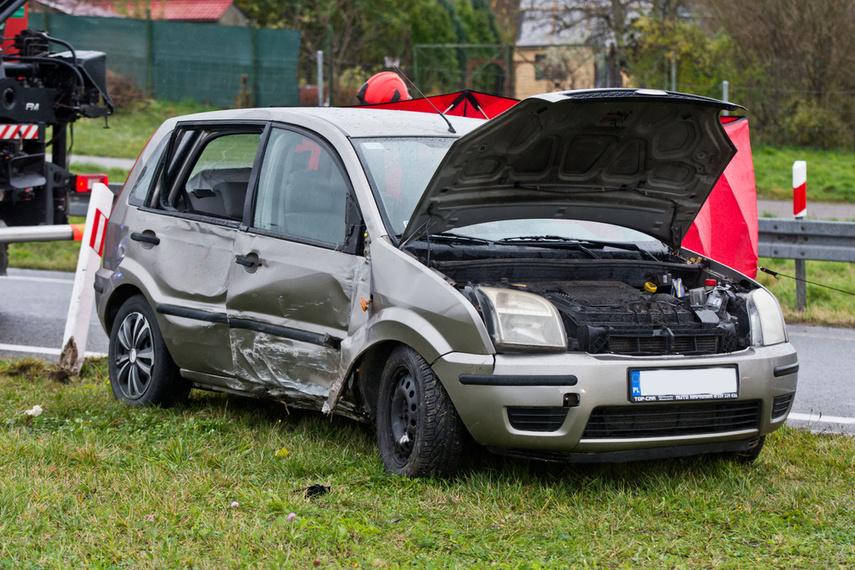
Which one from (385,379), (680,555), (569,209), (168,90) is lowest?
(680,555)

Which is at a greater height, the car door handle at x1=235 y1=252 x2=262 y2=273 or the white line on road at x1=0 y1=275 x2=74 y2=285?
the car door handle at x1=235 y1=252 x2=262 y2=273

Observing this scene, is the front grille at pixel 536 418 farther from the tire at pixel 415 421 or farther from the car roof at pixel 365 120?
the car roof at pixel 365 120

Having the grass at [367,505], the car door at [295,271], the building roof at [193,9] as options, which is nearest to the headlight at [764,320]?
the grass at [367,505]

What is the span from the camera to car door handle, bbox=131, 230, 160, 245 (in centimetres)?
549

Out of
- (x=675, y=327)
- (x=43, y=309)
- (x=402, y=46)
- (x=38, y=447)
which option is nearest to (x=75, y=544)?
(x=38, y=447)

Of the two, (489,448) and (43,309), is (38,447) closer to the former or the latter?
(489,448)

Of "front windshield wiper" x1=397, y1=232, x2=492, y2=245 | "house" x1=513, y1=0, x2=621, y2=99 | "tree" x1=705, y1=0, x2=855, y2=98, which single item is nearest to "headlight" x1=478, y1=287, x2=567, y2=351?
"front windshield wiper" x1=397, y1=232, x2=492, y2=245

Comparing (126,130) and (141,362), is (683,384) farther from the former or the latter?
(126,130)

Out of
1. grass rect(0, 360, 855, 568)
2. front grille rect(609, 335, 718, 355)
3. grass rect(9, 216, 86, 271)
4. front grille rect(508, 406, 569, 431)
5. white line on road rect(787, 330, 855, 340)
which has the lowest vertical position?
white line on road rect(787, 330, 855, 340)

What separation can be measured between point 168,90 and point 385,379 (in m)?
21.7

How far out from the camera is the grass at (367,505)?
338 centimetres

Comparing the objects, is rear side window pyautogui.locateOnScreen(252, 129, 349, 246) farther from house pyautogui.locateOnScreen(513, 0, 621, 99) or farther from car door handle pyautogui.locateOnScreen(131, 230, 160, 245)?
house pyautogui.locateOnScreen(513, 0, 621, 99)

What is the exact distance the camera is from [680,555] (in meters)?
3.43

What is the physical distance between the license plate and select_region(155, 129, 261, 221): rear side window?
7.81 feet
